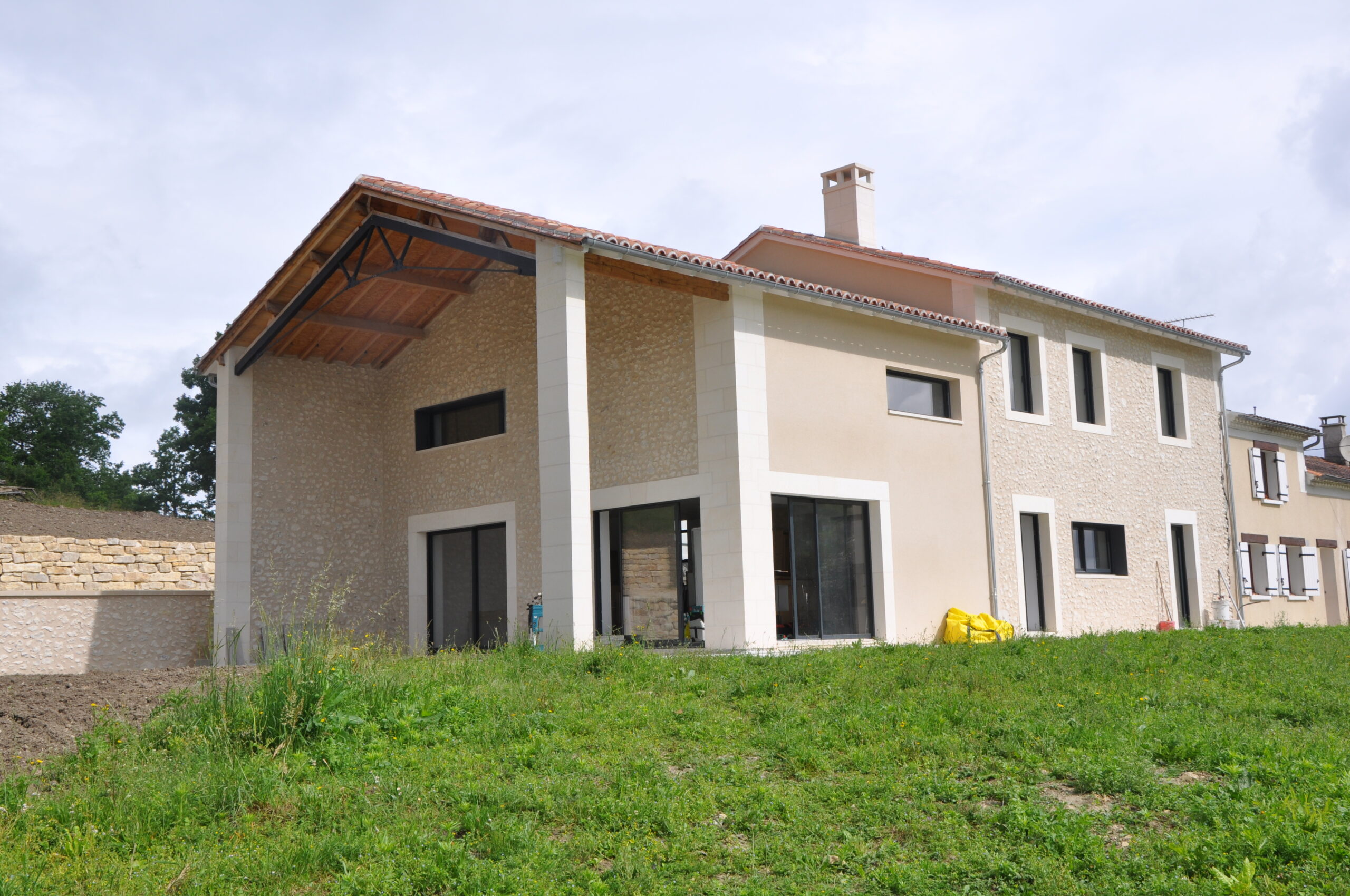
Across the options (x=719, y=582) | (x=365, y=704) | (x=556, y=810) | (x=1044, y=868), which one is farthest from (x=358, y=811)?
(x=719, y=582)

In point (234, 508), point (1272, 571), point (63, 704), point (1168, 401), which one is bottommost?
point (63, 704)

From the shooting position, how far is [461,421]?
19.0 metres

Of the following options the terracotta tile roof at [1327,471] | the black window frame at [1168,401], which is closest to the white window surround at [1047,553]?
the black window frame at [1168,401]

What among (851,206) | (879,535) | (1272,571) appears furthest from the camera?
(1272,571)

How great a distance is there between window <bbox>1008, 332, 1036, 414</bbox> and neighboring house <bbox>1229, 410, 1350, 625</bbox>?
6.50 m

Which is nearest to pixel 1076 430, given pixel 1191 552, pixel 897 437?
pixel 1191 552

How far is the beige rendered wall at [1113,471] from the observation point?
17.8m

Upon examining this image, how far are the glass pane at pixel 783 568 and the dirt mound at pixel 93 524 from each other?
46.6 feet

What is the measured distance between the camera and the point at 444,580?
749 inches

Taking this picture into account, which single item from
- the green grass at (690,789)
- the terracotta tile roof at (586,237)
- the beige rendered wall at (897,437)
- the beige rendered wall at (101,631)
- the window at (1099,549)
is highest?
the terracotta tile roof at (586,237)

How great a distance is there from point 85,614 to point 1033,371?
1538 cm

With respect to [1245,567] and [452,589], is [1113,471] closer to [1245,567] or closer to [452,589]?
[1245,567]

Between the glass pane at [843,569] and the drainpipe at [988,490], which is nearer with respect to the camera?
the glass pane at [843,569]

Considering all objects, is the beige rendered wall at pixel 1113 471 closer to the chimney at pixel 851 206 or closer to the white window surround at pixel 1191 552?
the white window surround at pixel 1191 552
